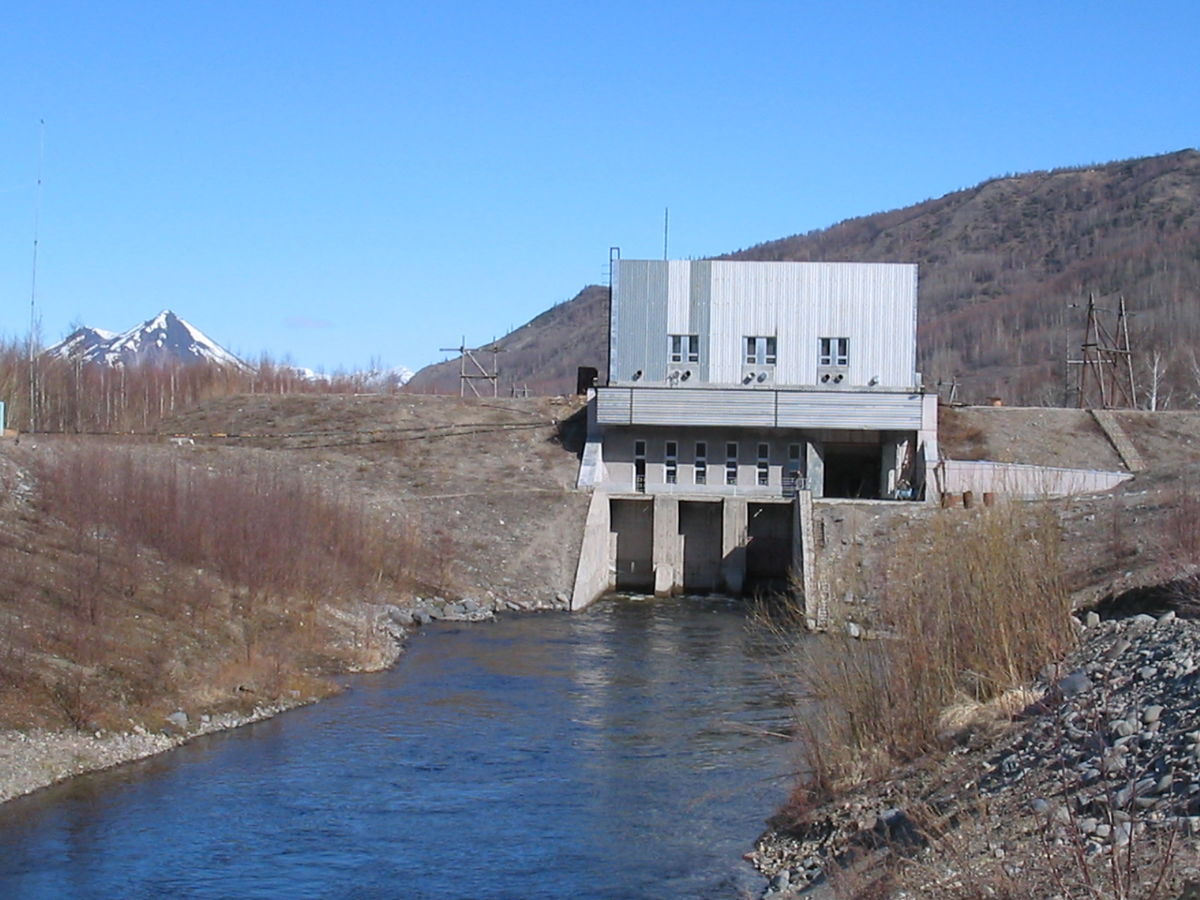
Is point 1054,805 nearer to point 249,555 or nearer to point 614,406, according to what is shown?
point 249,555

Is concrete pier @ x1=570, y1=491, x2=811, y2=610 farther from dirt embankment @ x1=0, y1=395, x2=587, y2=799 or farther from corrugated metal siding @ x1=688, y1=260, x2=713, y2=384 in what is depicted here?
corrugated metal siding @ x1=688, y1=260, x2=713, y2=384

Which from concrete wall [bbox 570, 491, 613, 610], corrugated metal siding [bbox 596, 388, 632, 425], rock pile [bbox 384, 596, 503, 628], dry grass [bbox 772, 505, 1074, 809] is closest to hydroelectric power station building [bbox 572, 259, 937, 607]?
corrugated metal siding [bbox 596, 388, 632, 425]

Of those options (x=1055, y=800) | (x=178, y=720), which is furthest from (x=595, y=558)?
(x=1055, y=800)

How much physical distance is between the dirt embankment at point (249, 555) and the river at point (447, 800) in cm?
122

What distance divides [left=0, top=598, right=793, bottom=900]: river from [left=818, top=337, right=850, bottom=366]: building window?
868 inches

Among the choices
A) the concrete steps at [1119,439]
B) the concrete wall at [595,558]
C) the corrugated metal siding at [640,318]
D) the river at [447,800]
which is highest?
the corrugated metal siding at [640,318]

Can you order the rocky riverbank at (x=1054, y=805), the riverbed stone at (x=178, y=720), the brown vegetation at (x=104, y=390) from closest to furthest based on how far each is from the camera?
the rocky riverbank at (x=1054, y=805)
the riverbed stone at (x=178, y=720)
the brown vegetation at (x=104, y=390)

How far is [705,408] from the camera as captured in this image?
157 ft

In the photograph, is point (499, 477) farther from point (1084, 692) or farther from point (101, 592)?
point (1084, 692)

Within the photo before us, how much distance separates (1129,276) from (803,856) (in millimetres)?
152251

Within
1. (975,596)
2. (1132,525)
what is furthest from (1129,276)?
(975,596)

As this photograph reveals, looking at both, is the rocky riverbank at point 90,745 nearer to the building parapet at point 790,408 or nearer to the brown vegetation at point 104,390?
the building parapet at point 790,408

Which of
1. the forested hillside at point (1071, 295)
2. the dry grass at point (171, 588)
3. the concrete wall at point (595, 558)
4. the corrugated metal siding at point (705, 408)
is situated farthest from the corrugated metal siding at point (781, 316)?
the forested hillside at point (1071, 295)

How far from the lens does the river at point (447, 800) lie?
53.4ft
